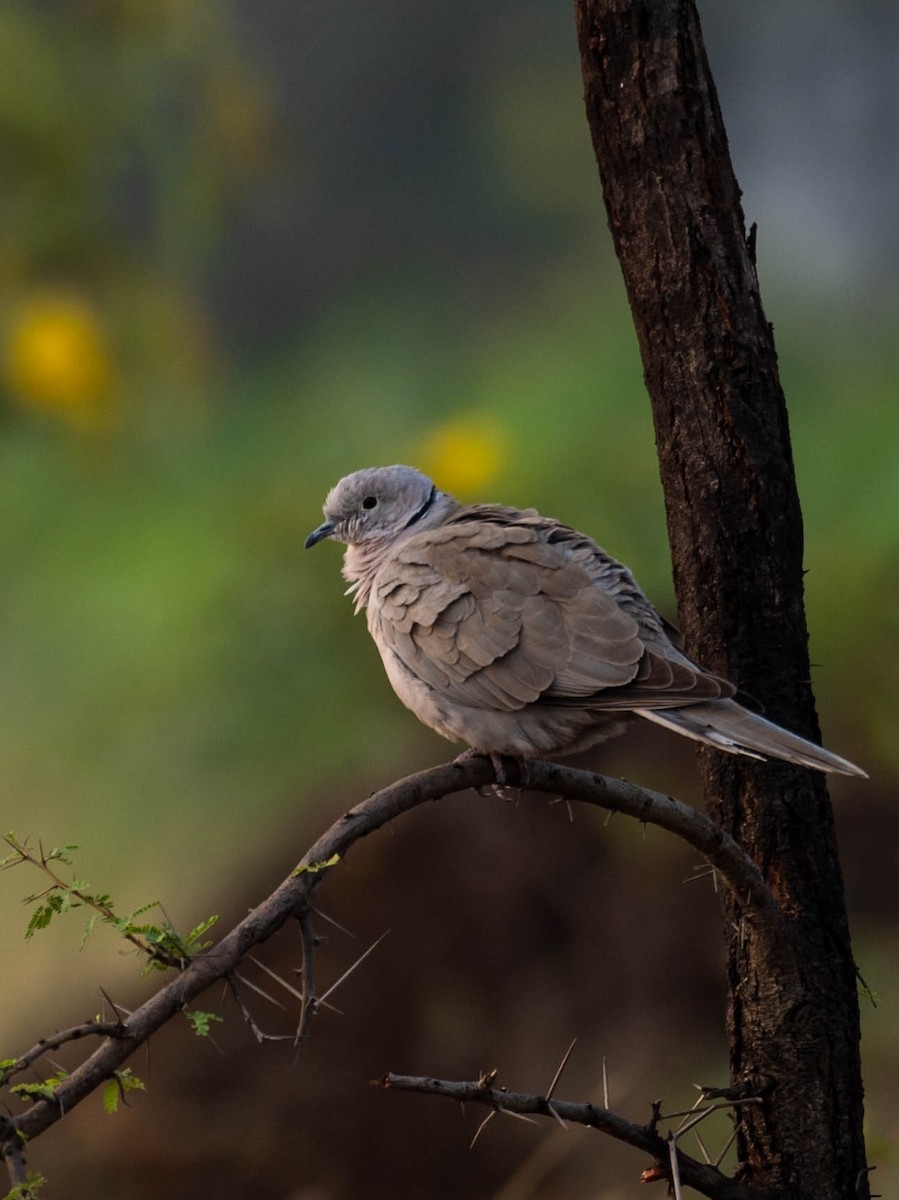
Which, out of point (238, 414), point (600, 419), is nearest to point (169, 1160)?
point (238, 414)

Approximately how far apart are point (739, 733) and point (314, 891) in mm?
931

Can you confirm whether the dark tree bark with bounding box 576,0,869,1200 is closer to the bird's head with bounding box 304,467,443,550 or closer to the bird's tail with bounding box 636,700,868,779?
the bird's tail with bounding box 636,700,868,779

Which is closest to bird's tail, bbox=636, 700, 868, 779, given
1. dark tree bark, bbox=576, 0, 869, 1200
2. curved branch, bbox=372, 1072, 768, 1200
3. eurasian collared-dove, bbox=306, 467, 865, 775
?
eurasian collared-dove, bbox=306, 467, 865, 775

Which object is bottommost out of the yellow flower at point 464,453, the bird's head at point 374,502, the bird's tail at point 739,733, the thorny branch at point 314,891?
the thorny branch at point 314,891

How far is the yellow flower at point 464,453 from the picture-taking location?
571cm

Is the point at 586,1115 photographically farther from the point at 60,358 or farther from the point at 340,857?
the point at 60,358

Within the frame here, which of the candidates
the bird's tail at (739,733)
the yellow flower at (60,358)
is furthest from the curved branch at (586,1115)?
the yellow flower at (60,358)

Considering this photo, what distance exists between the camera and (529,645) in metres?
2.82

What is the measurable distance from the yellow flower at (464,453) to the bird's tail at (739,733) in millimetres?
3158

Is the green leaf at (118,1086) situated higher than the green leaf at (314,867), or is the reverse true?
the green leaf at (314,867)

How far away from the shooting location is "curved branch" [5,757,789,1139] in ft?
5.43

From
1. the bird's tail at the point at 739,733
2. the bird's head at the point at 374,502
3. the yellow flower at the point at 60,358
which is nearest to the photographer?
the bird's tail at the point at 739,733

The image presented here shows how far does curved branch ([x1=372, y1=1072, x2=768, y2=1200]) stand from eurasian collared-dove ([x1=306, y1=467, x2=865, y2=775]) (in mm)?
716

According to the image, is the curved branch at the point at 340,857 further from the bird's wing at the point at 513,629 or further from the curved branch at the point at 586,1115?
the curved branch at the point at 586,1115
